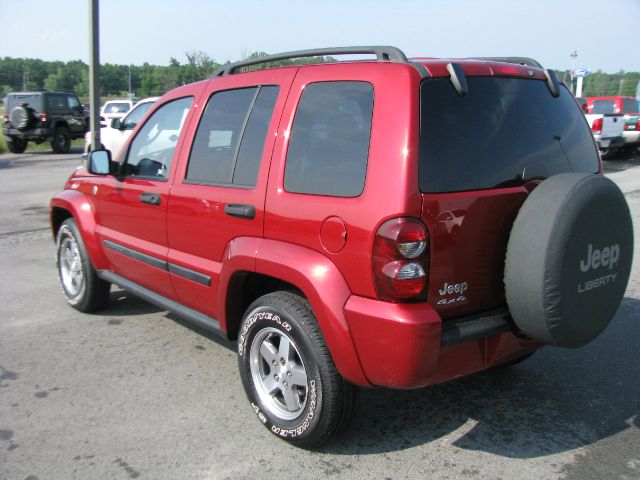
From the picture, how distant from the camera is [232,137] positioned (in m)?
3.48

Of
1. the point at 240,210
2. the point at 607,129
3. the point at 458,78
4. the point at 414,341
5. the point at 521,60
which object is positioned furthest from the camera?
the point at 607,129

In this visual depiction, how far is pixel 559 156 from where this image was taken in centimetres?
311

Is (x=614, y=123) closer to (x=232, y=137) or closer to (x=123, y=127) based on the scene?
(x=123, y=127)

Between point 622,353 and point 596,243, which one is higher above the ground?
point 596,243

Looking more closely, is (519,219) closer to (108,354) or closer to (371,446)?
(371,446)

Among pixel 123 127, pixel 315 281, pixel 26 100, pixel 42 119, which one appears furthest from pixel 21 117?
pixel 315 281

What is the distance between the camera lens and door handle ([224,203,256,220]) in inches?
124

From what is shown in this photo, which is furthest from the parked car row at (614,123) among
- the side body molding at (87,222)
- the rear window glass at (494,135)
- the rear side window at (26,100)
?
the rear side window at (26,100)

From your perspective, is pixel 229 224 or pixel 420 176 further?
pixel 229 224

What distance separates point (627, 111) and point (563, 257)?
20374mm

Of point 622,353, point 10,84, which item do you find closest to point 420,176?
point 622,353

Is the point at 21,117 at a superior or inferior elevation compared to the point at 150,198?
superior

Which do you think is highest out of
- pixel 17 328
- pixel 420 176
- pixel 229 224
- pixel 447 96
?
pixel 447 96

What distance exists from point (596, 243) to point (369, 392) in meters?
1.64
